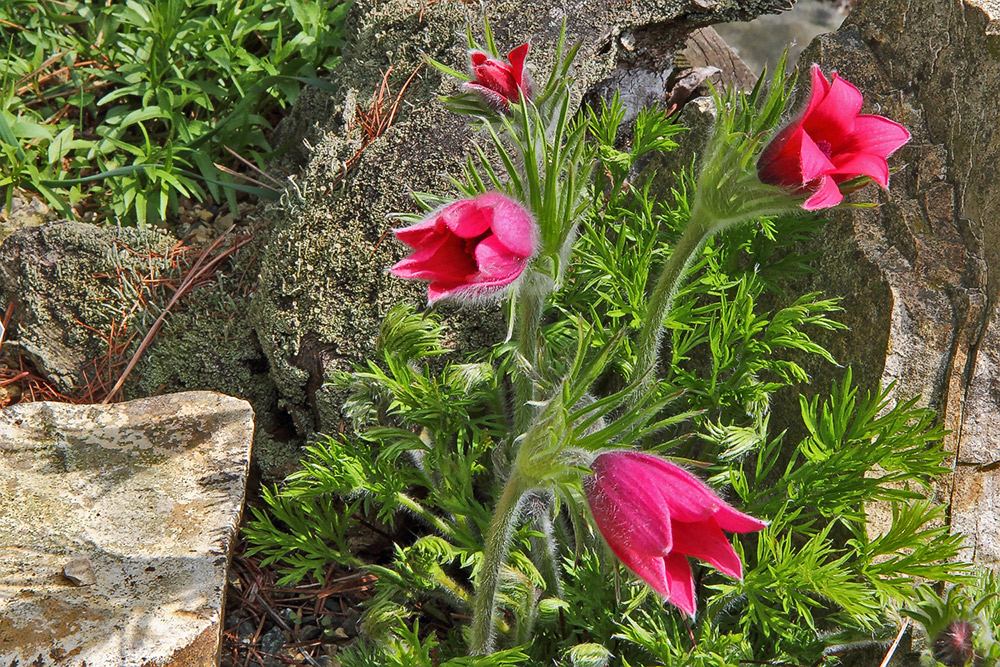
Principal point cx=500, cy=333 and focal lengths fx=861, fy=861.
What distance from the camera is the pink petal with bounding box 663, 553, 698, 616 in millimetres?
1408

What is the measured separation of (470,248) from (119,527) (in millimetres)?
1332

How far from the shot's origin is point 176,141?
3.33m

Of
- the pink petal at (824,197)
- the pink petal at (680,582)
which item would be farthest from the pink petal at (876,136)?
the pink petal at (680,582)

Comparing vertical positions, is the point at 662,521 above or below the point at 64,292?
above

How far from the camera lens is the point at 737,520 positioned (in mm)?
1426

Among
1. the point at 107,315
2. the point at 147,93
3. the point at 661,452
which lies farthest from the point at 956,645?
the point at 147,93

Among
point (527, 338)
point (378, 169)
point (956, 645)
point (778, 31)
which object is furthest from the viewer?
point (778, 31)

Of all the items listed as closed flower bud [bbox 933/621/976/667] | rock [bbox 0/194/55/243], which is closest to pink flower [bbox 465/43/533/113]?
closed flower bud [bbox 933/621/976/667]

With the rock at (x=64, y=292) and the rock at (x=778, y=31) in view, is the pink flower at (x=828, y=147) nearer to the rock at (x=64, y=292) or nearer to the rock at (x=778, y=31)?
the rock at (x=64, y=292)

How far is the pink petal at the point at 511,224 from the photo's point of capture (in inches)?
62.3

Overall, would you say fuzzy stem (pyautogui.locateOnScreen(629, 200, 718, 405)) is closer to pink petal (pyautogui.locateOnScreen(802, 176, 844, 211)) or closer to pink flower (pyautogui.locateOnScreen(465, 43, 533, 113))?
pink petal (pyautogui.locateOnScreen(802, 176, 844, 211))

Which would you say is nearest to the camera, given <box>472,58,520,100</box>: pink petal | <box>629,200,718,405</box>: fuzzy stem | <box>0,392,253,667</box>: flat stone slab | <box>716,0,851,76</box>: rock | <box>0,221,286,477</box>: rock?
<box>629,200,718,405</box>: fuzzy stem

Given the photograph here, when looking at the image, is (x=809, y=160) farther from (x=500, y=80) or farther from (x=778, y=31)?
(x=778, y=31)

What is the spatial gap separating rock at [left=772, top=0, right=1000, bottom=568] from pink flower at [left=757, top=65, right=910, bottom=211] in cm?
66
